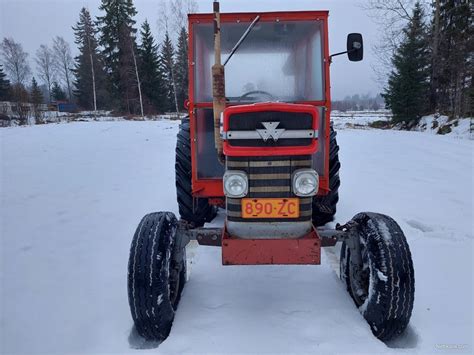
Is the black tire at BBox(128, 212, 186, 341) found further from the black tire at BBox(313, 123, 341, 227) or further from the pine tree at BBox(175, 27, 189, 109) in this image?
the pine tree at BBox(175, 27, 189, 109)

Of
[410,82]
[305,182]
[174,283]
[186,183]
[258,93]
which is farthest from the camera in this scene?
[410,82]

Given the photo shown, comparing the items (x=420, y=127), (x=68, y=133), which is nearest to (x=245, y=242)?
(x=68, y=133)

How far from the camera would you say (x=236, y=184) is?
2553 mm

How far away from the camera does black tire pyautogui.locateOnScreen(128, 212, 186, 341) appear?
7.54 feet

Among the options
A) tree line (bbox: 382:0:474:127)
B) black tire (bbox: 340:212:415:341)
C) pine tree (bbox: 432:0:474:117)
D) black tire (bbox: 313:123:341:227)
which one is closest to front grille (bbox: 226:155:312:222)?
black tire (bbox: 340:212:415:341)

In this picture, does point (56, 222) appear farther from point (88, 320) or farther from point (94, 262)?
point (88, 320)

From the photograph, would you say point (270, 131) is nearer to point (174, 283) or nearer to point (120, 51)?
point (174, 283)

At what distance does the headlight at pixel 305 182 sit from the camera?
2.54 metres

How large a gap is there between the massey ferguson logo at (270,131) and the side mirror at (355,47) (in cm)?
124

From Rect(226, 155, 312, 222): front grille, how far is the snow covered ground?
0.75 m

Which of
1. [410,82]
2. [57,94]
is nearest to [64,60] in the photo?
[57,94]

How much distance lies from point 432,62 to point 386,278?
20.9 metres

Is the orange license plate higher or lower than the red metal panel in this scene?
higher

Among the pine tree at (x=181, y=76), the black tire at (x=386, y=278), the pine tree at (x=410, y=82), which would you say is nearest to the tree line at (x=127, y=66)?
the pine tree at (x=181, y=76)
